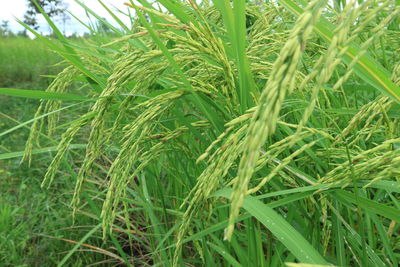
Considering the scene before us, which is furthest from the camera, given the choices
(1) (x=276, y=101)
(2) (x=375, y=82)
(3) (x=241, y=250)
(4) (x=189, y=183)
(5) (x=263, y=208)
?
(4) (x=189, y=183)

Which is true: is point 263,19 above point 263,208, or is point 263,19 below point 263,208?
above

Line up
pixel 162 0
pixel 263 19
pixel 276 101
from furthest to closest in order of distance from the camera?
pixel 263 19 → pixel 162 0 → pixel 276 101

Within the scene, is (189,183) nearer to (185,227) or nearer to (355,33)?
(185,227)

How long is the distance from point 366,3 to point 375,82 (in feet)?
1.13

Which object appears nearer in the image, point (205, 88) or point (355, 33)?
point (355, 33)

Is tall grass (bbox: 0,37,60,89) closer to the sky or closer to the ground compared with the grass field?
closer to the sky

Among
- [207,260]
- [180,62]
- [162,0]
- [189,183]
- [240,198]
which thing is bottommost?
[207,260]

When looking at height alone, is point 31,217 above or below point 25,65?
below

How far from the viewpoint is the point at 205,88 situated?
3.77 feet

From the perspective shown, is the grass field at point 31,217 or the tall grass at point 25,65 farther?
the tall grass at point 25,65

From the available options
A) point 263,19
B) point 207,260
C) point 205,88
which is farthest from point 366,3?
point 207,260

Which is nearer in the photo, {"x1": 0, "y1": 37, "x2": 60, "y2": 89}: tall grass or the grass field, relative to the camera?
the grass field

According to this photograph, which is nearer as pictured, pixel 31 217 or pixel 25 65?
pixel 31 217

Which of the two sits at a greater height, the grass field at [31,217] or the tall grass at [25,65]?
the tall grass at [25,65]
